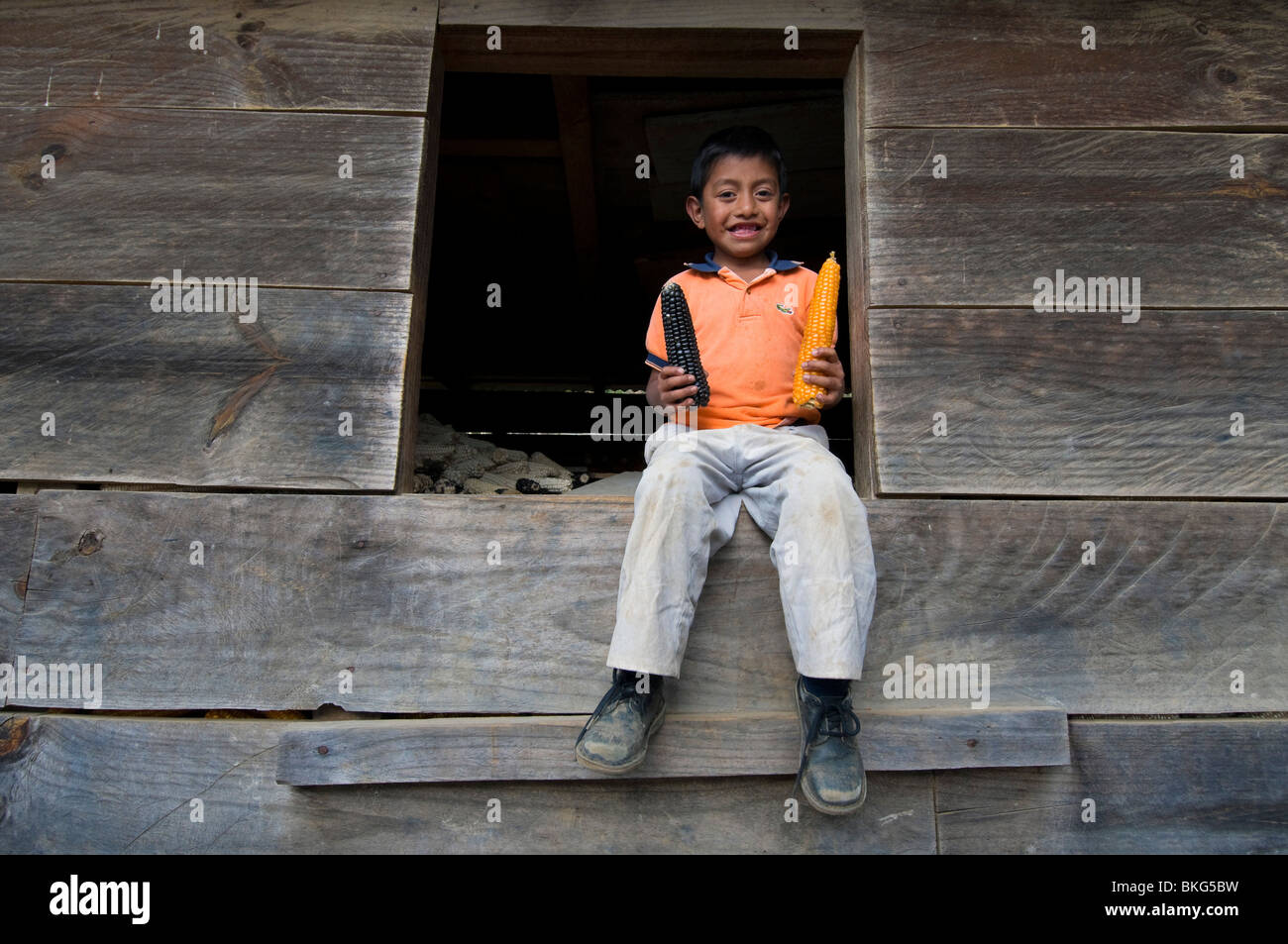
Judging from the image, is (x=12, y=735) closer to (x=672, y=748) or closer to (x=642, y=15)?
(x=672, y=748)

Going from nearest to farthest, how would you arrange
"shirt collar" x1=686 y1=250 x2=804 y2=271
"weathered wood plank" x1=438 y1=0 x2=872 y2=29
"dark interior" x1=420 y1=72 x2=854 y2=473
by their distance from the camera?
"weathered wood plank" x1=438 y1=0 x2=872 y2=29 < "shirt collar" x1=686 y1=250 x2=804 y2=271 < "dark interior" x1=420 y1=72 x2=854 y2=473

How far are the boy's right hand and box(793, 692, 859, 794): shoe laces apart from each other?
713 mm

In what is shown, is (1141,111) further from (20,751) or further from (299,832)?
(20,751)

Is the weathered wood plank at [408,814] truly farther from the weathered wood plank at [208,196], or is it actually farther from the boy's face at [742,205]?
the boy's face at [742,205]

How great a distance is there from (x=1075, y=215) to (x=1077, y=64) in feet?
1.28

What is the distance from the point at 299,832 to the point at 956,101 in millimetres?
2195

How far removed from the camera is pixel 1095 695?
6.23 feet

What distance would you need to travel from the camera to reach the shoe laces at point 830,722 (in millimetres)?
1704

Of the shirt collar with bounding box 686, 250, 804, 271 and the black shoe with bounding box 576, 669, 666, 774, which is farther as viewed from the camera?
the shirt collar with bounding box 686, 250, 804, 271

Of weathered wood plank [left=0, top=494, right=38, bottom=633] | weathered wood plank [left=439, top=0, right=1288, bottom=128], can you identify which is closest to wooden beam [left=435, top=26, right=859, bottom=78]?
weathered wood plank [left=439, top=0, right=1288, bottom=128]

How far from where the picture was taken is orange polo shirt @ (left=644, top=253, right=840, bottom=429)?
2.17 metres

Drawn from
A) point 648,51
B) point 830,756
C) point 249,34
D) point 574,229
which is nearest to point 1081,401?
point 830,756

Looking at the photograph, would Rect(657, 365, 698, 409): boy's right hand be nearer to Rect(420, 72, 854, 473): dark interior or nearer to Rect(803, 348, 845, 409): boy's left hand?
Rect(803, 348, 845, 409): boy's left hand

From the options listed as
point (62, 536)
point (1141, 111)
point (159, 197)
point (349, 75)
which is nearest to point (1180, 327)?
point (1141, 111)
